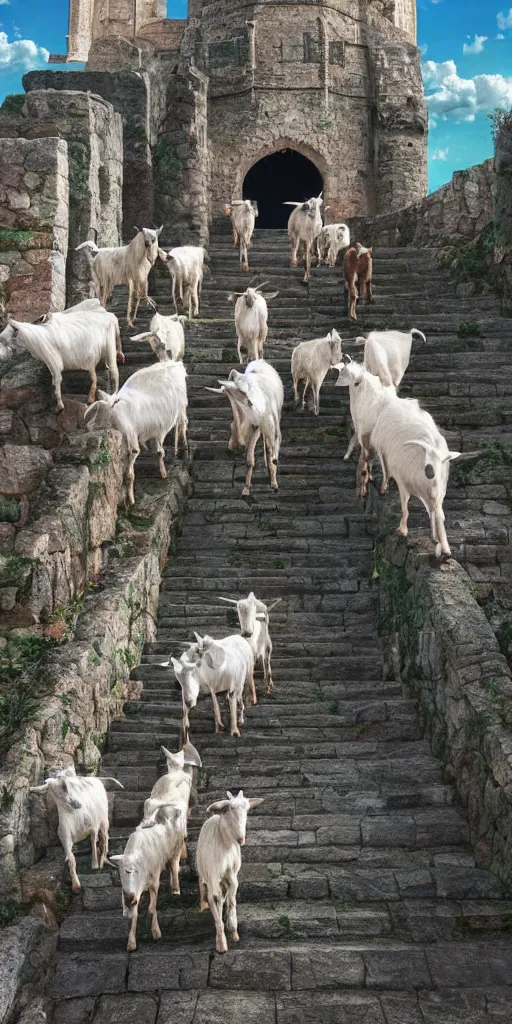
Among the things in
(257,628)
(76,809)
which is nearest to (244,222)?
(257,628)

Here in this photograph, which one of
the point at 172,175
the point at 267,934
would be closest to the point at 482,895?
the point at 267,934

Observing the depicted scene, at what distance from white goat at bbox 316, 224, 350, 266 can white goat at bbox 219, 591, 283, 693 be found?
11.8 meters

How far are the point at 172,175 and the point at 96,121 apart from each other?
4.48 m

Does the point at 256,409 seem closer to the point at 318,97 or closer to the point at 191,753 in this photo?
the point at 191,753

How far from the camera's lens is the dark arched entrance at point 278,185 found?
32.3 m

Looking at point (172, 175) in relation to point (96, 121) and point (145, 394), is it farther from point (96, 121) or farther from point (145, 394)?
point (145, 394)

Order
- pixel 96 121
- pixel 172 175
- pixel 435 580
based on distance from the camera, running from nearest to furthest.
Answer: pixel 435 580 < pixel 96 121 < pixel 172 175

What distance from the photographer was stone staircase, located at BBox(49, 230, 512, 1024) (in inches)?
290

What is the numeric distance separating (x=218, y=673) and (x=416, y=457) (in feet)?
8.70

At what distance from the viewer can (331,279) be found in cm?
2030

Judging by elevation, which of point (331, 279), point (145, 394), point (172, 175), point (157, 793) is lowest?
point (157, 793)

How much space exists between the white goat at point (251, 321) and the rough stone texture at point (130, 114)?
26.9 feet

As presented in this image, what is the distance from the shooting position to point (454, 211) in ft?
75.1

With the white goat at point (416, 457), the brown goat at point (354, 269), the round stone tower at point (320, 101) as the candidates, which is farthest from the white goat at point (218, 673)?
the round stone tower at point (320, 101)
